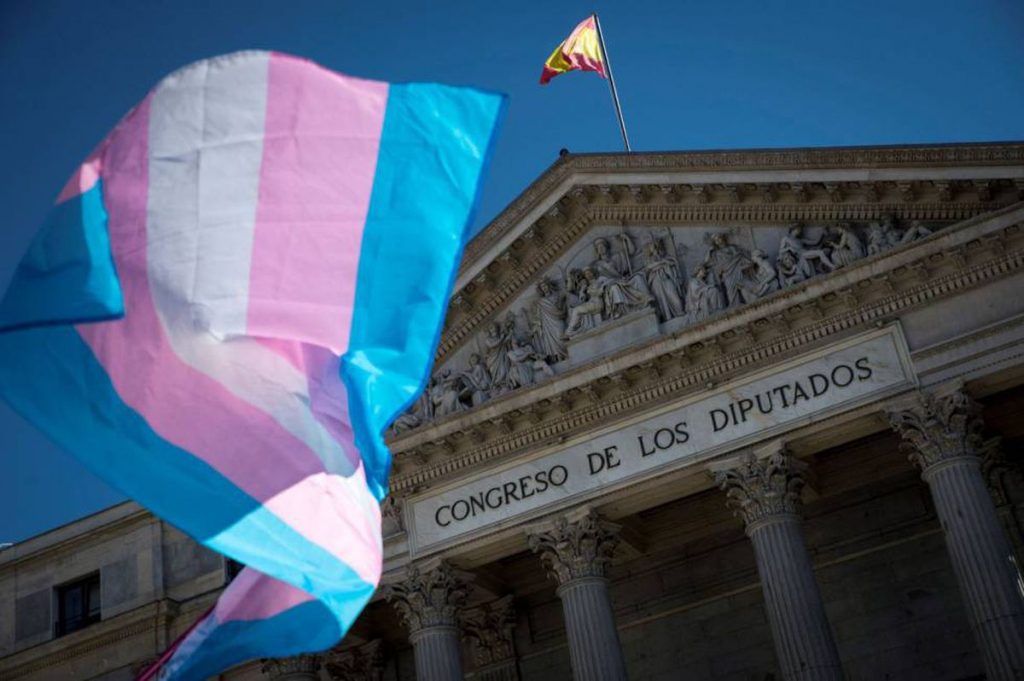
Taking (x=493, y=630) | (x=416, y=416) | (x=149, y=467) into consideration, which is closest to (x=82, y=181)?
(x=149, y=467)

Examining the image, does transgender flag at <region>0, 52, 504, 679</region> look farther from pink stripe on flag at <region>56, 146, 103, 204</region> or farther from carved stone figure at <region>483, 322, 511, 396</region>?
carved stone figure at <region>483, 322, 511, 396</region>

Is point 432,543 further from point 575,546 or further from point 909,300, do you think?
point 909,300

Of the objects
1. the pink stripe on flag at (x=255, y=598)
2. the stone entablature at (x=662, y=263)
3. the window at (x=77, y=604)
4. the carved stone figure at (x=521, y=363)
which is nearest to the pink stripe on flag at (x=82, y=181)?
the pink stripe on flag at (x=255, y=598)

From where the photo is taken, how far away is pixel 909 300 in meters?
23.8

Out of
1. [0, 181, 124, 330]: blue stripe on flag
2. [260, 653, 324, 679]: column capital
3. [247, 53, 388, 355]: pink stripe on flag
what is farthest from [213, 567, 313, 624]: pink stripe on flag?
[260, 653, 324, 679]: column capital

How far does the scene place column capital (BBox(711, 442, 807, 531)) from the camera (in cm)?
2367

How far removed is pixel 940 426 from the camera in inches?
894

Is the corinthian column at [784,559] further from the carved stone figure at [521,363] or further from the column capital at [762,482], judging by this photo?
the carved stone figure at [521,363]

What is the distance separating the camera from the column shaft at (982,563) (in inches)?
821

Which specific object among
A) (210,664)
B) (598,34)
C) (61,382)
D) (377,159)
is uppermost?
(598,34)

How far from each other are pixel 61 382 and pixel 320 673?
59.0 ft

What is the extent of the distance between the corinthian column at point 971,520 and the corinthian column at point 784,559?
85.5 inches

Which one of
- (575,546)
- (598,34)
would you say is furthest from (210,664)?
(598,34)

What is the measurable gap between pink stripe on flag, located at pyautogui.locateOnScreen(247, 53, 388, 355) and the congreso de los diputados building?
12.3 meters
